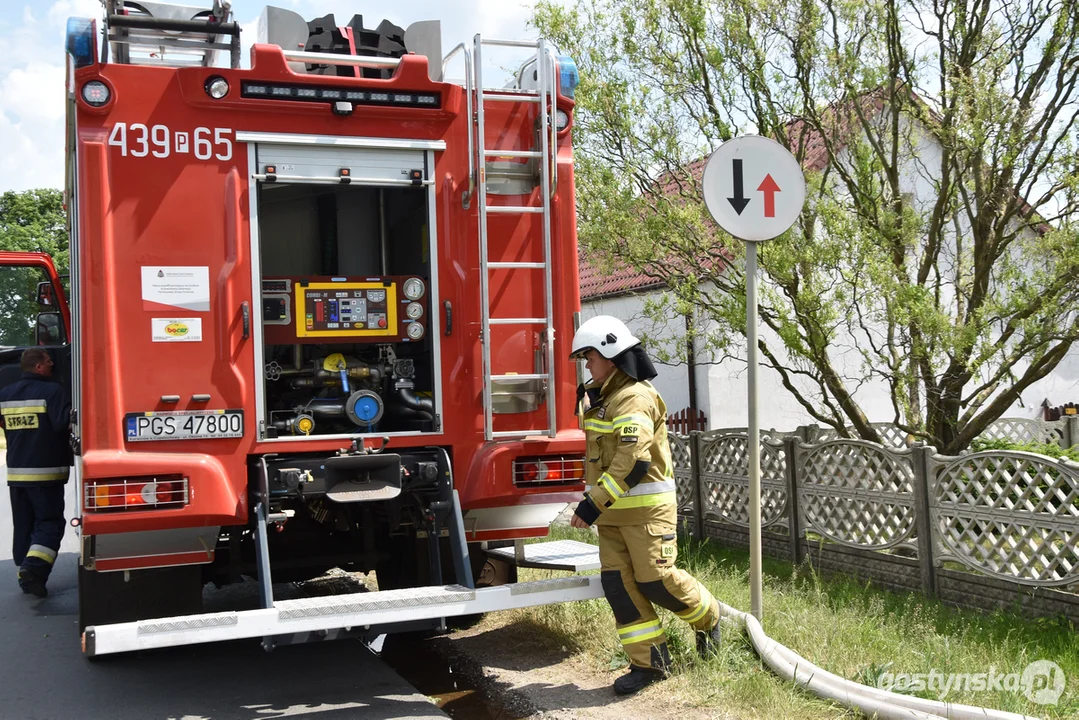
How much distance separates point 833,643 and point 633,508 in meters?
1.27

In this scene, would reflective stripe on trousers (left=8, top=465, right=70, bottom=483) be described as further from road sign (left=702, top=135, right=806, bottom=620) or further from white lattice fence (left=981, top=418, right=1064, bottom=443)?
white lattice fence (left=981, top=418, right=1064, bottom=443)

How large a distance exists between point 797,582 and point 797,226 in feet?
9.69

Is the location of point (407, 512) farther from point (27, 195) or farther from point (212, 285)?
point (27, 195)

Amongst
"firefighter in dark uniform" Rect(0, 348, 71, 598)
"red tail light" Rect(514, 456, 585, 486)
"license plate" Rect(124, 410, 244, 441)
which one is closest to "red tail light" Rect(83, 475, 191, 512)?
"license plate" Rect(124, 410, 244, 441)

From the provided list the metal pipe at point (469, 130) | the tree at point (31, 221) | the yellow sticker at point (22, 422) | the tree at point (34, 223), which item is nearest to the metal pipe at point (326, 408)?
the metal pipe at point (469, 130)

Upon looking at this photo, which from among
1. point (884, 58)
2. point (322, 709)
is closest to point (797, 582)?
point (322, 709)

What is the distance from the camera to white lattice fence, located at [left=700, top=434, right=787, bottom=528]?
8.10 metres

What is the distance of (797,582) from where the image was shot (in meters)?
7.21

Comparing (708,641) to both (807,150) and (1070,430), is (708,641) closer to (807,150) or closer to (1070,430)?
(807,150)

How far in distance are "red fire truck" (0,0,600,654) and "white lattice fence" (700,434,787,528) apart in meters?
2.66

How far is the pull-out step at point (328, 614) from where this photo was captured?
450 cm

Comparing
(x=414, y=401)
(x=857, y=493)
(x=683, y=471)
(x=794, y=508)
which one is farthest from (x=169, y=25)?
(x=683, y=471)

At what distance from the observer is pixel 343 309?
574cm

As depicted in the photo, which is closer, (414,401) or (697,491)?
(414,401)
